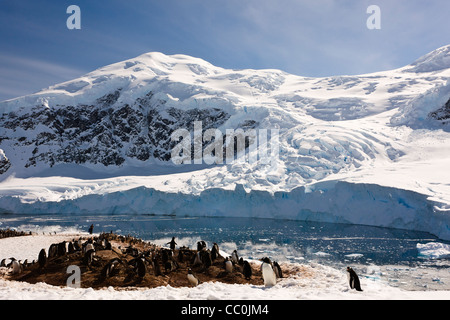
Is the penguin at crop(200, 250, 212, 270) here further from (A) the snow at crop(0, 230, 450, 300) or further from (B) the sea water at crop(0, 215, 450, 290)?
(B) the sea water at crop(0, 215, 450, 290)

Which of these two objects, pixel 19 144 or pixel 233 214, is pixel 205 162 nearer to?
pixel 233 214

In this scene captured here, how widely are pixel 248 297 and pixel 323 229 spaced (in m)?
20.2

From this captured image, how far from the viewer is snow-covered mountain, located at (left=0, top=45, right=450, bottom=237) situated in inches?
1170

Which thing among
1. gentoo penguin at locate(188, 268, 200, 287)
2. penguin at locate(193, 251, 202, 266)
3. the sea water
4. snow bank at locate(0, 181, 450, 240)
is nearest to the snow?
gentoo penguin at locate(188, 268, 200, 287)

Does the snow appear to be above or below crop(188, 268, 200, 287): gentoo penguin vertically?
above

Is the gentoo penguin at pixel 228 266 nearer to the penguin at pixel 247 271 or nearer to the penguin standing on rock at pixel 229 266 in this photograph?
the penguin standing on rock at pixel 229 266

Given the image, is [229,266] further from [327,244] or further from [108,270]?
[327,244]

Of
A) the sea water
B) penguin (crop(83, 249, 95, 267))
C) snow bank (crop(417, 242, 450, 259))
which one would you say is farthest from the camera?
snow bank (crop(417, 242, 450, 259))

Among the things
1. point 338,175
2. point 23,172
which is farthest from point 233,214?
point 23,172

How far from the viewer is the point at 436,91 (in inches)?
1460

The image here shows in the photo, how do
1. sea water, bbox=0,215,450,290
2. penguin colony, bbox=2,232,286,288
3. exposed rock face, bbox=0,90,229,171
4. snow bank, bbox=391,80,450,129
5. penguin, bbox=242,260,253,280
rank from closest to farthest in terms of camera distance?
penguin colony, bbox=2,232,286,288, penguin, bbox=242,260,253,280, sea water, bbox=0,215,450,290, snow bank, bbox=391,80,450,129, exposed rock face, bbox=0,90,229,171

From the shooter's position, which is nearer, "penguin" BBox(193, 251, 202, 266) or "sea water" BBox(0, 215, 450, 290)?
"penguin" BBox(193, 251, 202, 266)

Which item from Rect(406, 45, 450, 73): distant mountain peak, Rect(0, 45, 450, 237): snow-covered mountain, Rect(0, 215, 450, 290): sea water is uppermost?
Rect(406, 45, 450, 73): distant mountain peak

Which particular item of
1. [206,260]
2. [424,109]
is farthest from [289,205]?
[206,260]
